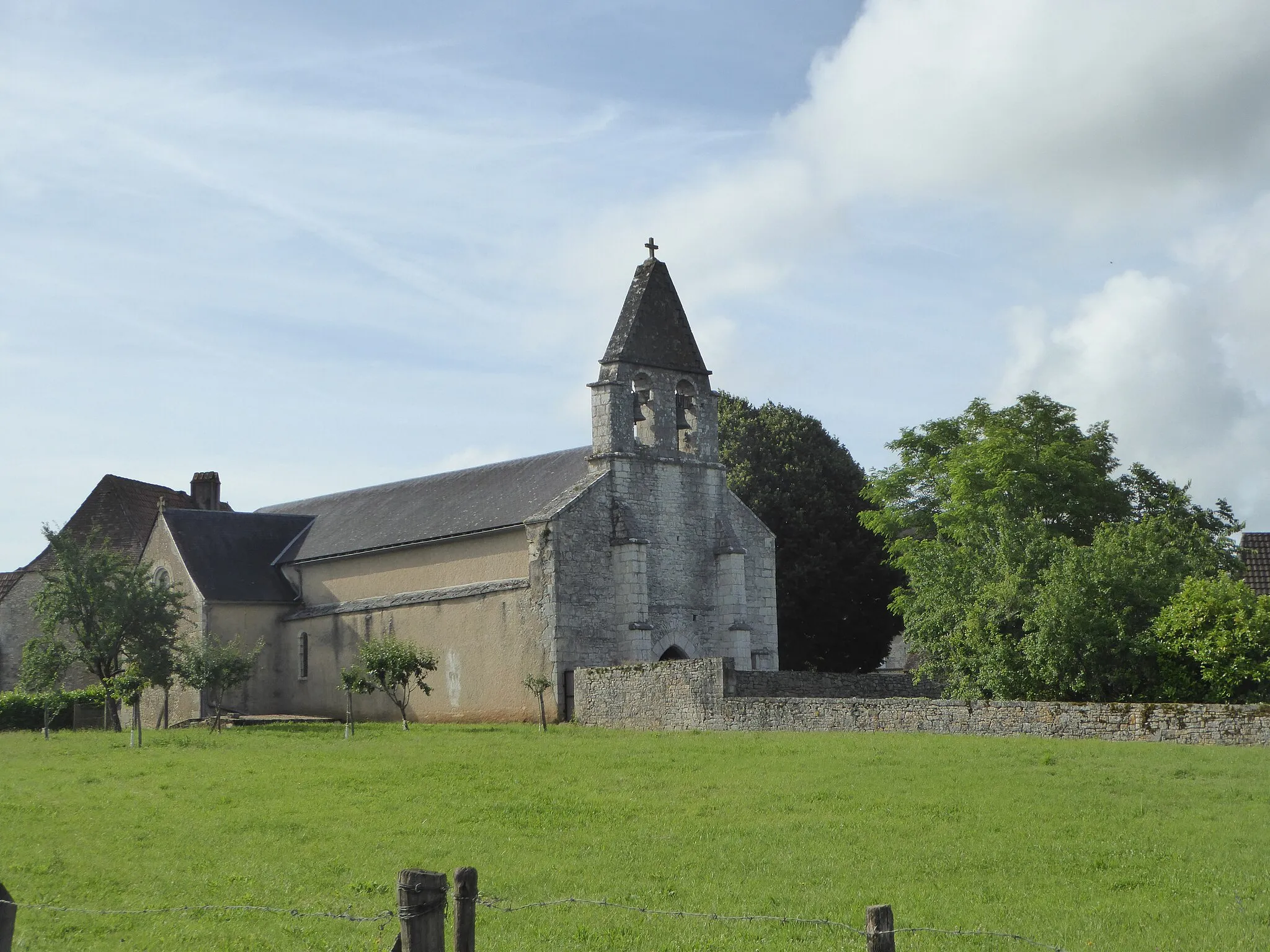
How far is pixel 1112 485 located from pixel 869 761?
2182 centimetres

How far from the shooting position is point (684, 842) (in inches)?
599

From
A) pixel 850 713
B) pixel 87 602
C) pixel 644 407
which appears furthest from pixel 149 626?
pixel 850 713

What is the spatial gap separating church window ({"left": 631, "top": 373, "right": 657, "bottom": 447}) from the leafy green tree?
49.1 feet

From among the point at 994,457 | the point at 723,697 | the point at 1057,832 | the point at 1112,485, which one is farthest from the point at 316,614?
the point at 1057,832

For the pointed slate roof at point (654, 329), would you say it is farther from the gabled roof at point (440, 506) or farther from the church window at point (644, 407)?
the gabled roof at point (440, 506)

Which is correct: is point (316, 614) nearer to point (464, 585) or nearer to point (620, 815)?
point (464, 585)

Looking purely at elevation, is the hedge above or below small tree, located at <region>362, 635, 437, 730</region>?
below

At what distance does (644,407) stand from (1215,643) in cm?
1679

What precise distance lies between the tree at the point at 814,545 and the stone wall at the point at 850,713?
47.0 ft

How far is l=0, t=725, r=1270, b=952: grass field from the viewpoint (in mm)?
11773

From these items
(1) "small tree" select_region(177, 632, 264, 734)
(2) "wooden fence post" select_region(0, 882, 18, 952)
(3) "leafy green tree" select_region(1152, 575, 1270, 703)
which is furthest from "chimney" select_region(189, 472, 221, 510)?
(2) "wooden fence post" select_region(0, 882, 18, 952)

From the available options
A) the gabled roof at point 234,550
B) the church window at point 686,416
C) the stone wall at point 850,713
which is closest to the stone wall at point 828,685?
the stone wall at point 850,713

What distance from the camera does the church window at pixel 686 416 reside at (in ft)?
122

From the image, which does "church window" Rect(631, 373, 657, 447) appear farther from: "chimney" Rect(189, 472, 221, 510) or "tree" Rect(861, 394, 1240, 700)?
"chimney" Rect(189, 472, 221, 510)
